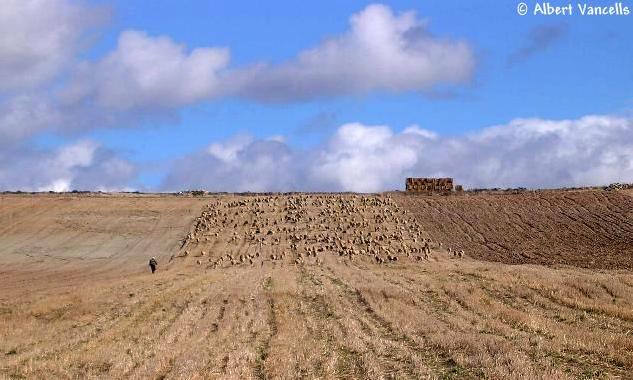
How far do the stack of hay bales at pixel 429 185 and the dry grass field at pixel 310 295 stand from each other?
309 inches

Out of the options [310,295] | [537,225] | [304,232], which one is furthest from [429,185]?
[310,295]

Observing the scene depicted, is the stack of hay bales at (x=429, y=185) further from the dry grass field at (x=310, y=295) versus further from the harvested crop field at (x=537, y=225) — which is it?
the dry grass field at (x=310, y=295)

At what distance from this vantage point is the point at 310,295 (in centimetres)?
3153

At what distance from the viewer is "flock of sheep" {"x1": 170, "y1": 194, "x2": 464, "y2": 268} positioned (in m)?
55.8

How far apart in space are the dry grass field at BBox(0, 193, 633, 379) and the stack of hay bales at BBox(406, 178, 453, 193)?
7.84 meters

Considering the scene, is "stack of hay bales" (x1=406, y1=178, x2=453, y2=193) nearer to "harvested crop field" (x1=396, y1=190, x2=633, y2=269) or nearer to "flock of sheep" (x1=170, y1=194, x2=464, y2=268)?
"harvested crop field" (x1=396, y1=190, x2=633, y2=269)

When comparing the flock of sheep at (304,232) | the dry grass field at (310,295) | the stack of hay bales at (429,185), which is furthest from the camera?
the stack of hay bales at (429,185)

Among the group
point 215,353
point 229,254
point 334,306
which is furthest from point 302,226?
point 215,353

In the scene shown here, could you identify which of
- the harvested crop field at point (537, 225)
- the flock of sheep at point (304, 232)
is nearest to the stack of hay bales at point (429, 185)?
the harvested crop field at point (537, 225)

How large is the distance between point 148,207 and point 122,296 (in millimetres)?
45733

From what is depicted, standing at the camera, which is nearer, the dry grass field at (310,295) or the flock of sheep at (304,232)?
the dry grass field at (310,295)

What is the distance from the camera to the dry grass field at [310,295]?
54.4ft

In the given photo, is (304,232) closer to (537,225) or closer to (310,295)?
(537,225)

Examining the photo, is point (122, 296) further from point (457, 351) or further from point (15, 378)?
point (457, 351)
